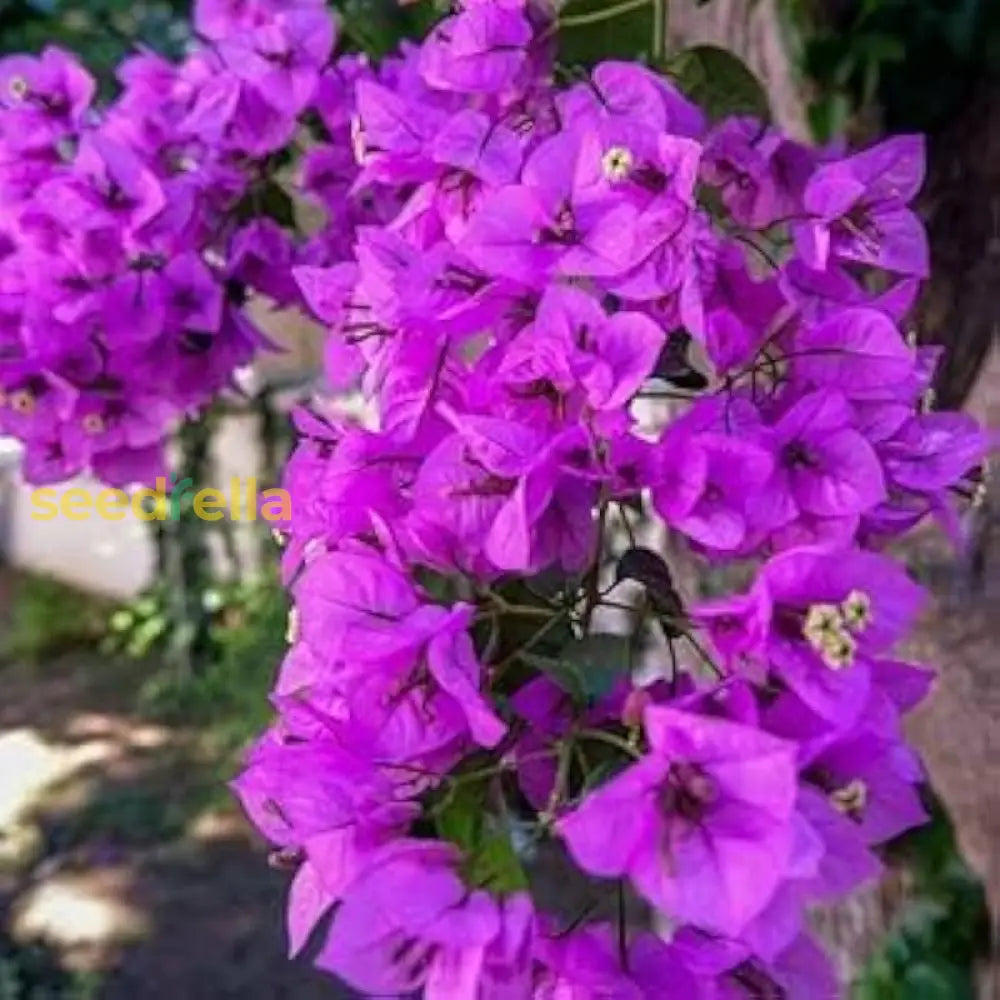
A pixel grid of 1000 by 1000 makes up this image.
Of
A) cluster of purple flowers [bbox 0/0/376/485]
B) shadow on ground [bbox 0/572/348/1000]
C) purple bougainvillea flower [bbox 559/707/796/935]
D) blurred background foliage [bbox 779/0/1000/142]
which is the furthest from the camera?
shadow on ground [bbox 0/572/348/1000]

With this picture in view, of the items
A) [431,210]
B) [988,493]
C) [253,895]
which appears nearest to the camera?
[431,210]

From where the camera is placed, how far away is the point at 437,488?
45cm

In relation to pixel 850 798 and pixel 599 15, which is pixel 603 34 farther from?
pixel 850 798

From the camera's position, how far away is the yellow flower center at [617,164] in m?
0.47

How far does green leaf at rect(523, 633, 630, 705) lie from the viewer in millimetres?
438

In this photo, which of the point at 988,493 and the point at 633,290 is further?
the point at 988,493

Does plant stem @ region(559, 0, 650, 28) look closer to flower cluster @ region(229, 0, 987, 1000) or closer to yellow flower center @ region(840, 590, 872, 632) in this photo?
flower cluster @ region(229, 0, 987, 1000)

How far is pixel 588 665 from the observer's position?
460 mm

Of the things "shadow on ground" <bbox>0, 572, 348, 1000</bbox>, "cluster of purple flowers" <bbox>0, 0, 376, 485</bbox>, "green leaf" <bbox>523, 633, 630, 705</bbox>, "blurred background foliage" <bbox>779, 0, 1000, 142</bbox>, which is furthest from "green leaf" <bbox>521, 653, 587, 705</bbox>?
"shadow on ground" <bbox>0, 572, 348, 1000</bbox>

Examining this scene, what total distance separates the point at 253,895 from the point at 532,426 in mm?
2313

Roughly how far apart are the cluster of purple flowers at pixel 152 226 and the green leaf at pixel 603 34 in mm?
174

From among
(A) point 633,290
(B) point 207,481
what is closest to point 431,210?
(A) point 633,290

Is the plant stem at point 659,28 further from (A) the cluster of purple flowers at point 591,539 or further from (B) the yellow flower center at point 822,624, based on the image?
(B) the yellow flower center at point 822,624

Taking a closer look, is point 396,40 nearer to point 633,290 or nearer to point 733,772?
point 633,290
